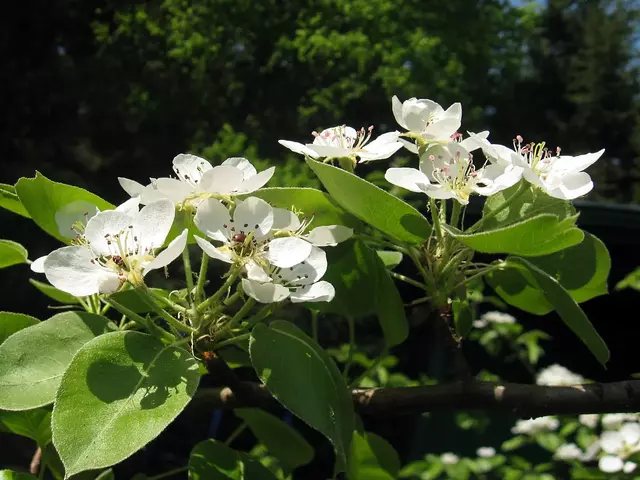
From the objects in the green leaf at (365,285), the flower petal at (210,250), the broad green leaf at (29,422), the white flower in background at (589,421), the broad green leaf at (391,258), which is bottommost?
the white flower in background at (589,421)

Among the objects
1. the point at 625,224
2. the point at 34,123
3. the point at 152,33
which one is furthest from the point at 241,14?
the point at 625,224

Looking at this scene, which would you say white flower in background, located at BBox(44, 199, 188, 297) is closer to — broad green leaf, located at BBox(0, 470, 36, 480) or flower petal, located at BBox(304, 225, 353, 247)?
flower petal, located at BBox(304, 225, 353, 247)

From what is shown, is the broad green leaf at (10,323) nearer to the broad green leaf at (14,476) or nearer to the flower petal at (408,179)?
the broad green leaf at (14,476)

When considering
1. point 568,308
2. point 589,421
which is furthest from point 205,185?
point 589,421

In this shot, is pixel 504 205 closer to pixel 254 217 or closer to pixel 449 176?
pixel 449 176

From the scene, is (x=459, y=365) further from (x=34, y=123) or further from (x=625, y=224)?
(x=34, y=123)

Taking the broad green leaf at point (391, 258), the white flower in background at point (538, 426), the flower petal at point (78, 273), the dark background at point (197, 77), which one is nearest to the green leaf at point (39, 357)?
the flower petal at point (78, 273)
